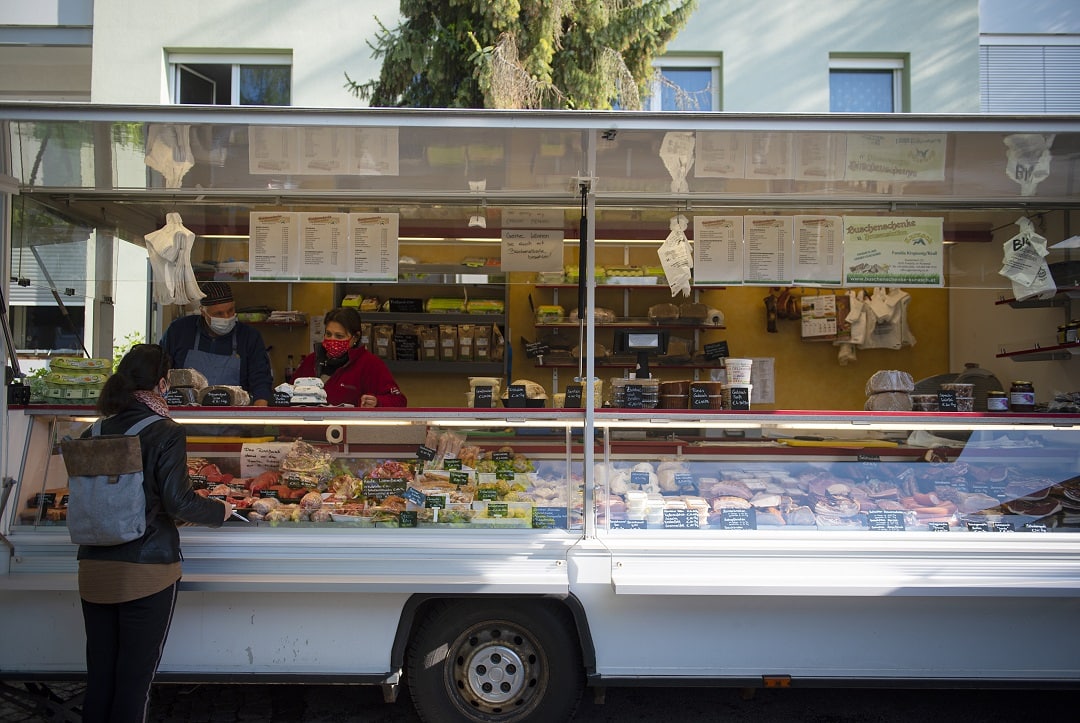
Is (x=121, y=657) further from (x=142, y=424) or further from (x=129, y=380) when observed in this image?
(x=129, y=380)

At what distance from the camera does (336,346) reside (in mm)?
5207

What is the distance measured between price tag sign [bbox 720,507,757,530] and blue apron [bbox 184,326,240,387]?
3.32 m

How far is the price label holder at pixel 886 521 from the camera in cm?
383

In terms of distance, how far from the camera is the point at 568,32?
296 inches

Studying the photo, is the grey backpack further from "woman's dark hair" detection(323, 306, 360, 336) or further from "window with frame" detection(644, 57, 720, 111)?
"window with frame" detection(644, 57, 720, 111)

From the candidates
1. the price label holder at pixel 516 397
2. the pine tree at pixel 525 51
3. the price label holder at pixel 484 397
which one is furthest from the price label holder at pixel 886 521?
the pine tree at pixel 525 51

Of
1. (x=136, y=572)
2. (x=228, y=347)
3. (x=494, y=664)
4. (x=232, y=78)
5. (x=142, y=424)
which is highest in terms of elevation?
(x=232, y=78)

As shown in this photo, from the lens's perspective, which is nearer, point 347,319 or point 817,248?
point 817,248

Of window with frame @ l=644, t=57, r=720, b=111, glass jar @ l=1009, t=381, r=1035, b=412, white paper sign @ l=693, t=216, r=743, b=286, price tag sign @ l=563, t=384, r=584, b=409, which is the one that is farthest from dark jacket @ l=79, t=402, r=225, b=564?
window with frame @ l=644, t=57, r=720, b=111

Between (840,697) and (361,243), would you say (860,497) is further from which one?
(361,243)

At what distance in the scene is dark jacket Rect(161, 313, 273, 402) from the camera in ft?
17.8

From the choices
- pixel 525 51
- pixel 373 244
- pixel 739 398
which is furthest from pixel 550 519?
pixel 525 51

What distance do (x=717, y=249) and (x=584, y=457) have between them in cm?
163

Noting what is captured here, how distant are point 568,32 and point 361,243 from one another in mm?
3847
